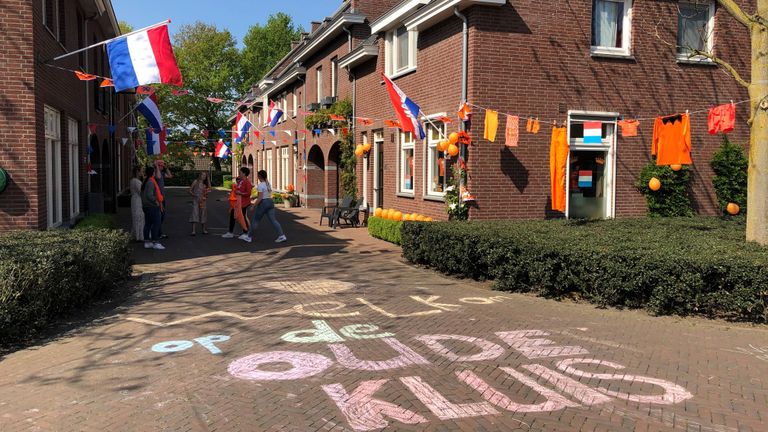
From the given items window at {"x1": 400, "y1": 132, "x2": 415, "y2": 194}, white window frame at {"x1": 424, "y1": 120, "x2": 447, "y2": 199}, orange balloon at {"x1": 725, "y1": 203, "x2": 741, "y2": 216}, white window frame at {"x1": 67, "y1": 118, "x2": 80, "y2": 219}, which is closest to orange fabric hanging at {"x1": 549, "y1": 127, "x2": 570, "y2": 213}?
white window frame at {"x1": 424, "y1": 120, "x2": 447, "y2": 199}

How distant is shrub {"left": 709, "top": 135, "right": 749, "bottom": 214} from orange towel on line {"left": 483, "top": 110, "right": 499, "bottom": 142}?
5.79 m

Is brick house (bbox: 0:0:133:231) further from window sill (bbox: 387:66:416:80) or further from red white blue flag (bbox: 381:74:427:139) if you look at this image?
window sill (bbox: 387:66:416:80)

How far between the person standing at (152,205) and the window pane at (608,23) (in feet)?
33.1

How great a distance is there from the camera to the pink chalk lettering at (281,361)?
5.02 metres

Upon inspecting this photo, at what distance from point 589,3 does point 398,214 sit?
640 cm

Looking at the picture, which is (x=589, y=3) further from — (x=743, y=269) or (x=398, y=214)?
(x=743, y=269)

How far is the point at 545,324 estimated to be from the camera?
268 inches

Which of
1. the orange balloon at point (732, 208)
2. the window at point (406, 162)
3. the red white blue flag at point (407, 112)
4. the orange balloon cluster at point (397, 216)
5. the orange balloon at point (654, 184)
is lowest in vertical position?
the orange balloon cluster at point (397, 216)

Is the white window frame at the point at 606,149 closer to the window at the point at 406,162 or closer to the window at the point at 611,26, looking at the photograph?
the window at the point at 611,26

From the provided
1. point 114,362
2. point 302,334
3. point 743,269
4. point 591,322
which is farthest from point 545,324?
point 114,362

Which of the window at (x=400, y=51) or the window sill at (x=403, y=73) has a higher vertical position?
the window at (x=400, y=51)

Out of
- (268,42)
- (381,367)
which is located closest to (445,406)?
(381,367)

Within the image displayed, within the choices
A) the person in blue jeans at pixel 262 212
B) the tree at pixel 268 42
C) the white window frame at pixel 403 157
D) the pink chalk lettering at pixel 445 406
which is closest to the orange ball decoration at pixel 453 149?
the white window frame at pixel 403 157

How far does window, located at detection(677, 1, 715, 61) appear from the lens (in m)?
13.7
